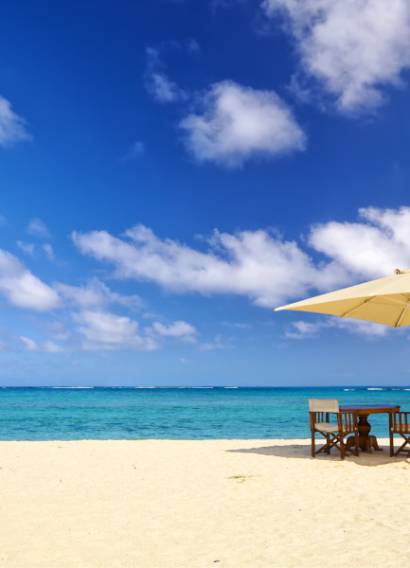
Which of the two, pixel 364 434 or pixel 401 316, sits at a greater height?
pixel 401 316

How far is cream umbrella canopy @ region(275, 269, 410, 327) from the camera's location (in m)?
8.19

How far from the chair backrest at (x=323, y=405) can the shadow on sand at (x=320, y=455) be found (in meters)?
0.88

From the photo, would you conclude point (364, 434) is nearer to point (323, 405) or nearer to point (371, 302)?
point (323, 405)

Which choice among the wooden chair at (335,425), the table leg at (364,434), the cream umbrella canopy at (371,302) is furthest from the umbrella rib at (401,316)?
the wooden chair at (335,425)

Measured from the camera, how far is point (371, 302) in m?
9.54

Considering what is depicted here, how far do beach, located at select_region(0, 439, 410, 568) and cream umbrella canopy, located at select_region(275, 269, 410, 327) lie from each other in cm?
246

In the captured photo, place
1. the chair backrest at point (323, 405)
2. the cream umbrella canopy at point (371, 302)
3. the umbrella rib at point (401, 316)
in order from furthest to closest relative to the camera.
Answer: the umbrella rib at point (401, 316)
the chair backrest at point (323, 405)
the cream umbrella canopy at point (371, 302)

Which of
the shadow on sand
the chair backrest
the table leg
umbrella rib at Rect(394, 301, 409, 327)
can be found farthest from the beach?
umbrella rib at Rect(394, 301, 409, 327)

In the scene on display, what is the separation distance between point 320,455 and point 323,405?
4.08 ft

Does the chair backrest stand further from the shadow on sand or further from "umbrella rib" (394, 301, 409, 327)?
"umbrella rib" (394, 301, 409, 327)

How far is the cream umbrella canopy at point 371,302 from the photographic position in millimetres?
8191

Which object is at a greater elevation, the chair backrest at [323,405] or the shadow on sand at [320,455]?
the chair backrest at [323,405]

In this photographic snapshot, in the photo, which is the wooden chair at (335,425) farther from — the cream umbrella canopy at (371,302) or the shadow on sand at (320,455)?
the cream umbrella canopy at (371,302)

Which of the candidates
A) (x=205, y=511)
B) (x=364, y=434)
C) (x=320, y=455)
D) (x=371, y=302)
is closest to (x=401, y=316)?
(x=371, y=302)
